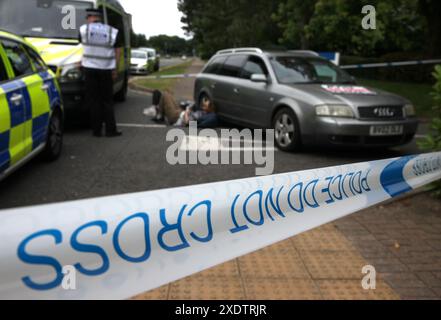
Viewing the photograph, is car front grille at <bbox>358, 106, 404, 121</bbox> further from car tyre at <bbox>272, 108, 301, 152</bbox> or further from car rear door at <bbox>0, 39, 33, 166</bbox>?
car rear door at <bbox>0, 39, 33, 166</bbox>

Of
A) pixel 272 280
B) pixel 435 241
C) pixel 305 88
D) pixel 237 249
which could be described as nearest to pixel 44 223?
pixel 237 249

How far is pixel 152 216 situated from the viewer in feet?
5.20

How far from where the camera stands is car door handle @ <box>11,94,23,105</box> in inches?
170

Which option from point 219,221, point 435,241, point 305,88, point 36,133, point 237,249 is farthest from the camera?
point 305,88

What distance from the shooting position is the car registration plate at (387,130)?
6488mm

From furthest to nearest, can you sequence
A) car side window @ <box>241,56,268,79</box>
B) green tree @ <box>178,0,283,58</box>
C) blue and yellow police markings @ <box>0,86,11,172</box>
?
green tree @ <box>178,0,283,58</box>, car side window @ <box>241,56,268,79</box>, blue and yellow police markings @ <box>0,86,11,172</box>

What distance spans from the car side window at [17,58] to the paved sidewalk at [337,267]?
10.1ft

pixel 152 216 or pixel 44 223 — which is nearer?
pixel 44 223

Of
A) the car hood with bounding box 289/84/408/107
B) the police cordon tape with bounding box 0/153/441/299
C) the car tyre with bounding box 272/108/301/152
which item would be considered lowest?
the car tyre with bounding box 272/108/301/152

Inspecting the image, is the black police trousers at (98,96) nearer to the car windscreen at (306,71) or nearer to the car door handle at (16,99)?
the car windscreen at (306,71)

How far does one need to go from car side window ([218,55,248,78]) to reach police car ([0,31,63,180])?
142 inches

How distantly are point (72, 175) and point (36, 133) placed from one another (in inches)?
25.5

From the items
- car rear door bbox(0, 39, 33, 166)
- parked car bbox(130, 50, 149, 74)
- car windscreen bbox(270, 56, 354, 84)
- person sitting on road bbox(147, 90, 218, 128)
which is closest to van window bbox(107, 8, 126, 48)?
person sitting on road bbox(147, 90, 218, 128)
